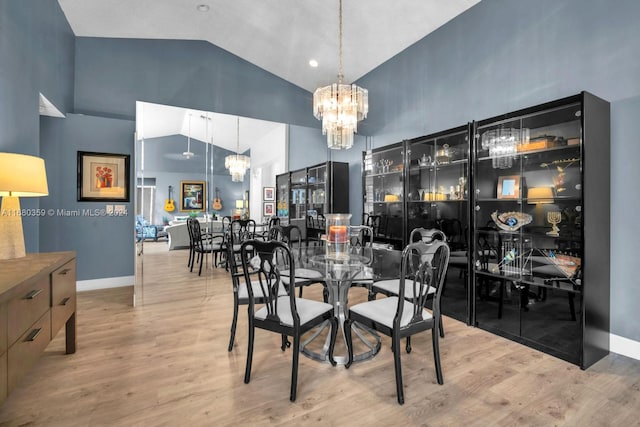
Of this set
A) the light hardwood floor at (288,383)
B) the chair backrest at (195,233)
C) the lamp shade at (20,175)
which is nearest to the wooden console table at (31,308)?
the light hardwood floor at (288,383)

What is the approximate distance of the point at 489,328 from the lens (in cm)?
294

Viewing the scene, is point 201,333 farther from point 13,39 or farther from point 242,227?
point 13,39

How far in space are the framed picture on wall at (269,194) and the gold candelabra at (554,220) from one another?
147 inches

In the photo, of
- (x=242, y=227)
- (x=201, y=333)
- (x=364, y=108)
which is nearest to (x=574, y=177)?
(x=364, y=108)

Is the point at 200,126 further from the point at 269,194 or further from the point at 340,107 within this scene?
the point at 340,107

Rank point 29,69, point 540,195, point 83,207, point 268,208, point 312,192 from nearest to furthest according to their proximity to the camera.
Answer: point 540,195, point 29,69, point 83,207, point 268,208, point 312,192

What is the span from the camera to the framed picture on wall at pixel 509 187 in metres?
2.89

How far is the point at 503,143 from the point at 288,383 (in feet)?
8.97

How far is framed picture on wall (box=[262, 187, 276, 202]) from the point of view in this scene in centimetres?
514

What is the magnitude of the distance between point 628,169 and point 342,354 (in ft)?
8.51

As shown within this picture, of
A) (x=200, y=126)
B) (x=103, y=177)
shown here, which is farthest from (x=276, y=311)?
(x=103, y=177)

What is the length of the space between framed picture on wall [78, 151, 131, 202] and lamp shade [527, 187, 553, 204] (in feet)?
15.5

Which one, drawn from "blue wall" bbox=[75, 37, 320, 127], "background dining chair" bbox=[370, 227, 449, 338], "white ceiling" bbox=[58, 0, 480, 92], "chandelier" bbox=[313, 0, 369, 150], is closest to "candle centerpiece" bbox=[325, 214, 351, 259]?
"background dining chair" bbox=[370, 227, 449, 338]

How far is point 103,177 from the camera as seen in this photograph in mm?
4234
